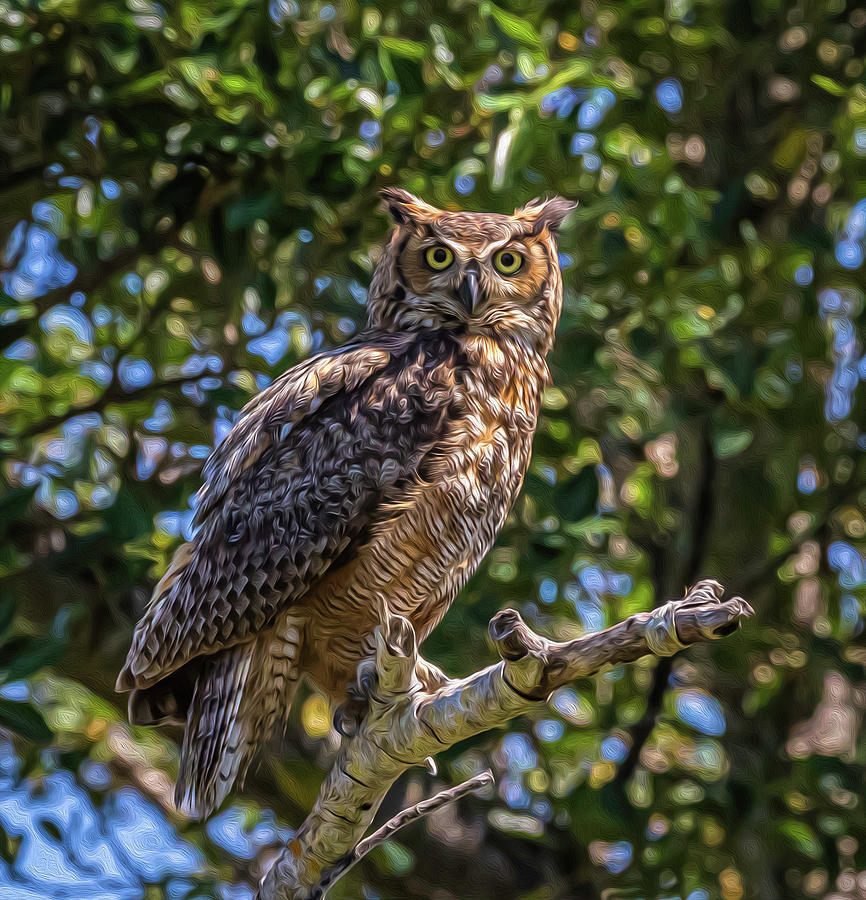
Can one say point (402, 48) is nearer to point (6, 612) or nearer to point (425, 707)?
point (6, 612)

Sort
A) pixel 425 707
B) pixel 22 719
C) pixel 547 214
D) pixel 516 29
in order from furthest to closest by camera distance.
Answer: pixel 516 29
pixel 22 719
pixel 547 214
pixel 425 707

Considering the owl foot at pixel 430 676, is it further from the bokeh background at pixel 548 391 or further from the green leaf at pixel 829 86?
the green leaf at pixel 829 86

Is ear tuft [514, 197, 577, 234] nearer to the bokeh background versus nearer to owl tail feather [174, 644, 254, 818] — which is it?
the bokeh background

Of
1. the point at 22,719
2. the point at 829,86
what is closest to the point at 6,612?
the point at 22,719

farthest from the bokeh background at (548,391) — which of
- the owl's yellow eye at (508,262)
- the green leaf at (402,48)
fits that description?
the owl's yellow eye at (508,262)

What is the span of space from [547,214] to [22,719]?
222 centimetres

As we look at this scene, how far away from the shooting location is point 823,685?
166 inches

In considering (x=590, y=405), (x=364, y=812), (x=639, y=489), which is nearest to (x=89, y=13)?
(x=590, y=405)

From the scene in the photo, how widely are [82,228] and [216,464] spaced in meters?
1.98

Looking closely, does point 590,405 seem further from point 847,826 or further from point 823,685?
point 847,826

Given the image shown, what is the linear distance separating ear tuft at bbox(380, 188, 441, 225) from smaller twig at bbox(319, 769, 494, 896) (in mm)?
1499

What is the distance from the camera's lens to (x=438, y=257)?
3021 mm

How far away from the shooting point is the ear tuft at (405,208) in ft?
10.1

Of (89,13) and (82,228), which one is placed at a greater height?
(89,13)
